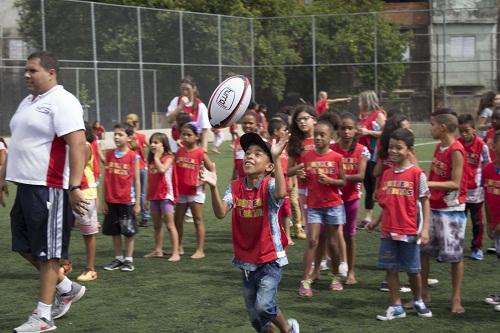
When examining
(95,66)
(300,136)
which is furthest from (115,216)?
(95,66)

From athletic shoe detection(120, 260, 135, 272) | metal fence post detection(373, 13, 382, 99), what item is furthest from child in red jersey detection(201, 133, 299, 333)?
metal fence post detection(373, 13, 382, 99)

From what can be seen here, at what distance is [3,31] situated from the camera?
2297 cm

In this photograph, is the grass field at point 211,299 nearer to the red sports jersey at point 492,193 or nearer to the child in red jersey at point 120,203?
the child in red jersey at point 120,203

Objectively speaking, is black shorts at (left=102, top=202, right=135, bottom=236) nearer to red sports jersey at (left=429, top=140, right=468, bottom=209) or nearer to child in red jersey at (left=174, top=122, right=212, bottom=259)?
child in red jersey at (left=174, top=122, right=212, bottom=259)

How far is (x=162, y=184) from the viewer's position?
9914 millimetres

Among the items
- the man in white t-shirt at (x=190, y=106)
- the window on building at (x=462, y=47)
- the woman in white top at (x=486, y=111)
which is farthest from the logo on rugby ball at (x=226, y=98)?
the window on building at (x=462, y=47)

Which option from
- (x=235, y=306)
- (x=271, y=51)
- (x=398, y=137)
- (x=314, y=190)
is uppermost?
(x=271, y=51)

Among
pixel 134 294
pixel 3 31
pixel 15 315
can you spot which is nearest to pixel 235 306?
pixel 134 294

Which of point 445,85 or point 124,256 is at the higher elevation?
point 445,85

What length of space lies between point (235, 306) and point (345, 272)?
149 centimetres

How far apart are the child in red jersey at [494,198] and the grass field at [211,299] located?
1.81 ft

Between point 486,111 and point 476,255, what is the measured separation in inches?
139

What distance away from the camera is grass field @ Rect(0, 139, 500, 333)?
23.0 ft

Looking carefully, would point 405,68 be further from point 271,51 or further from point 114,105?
point 114,105
